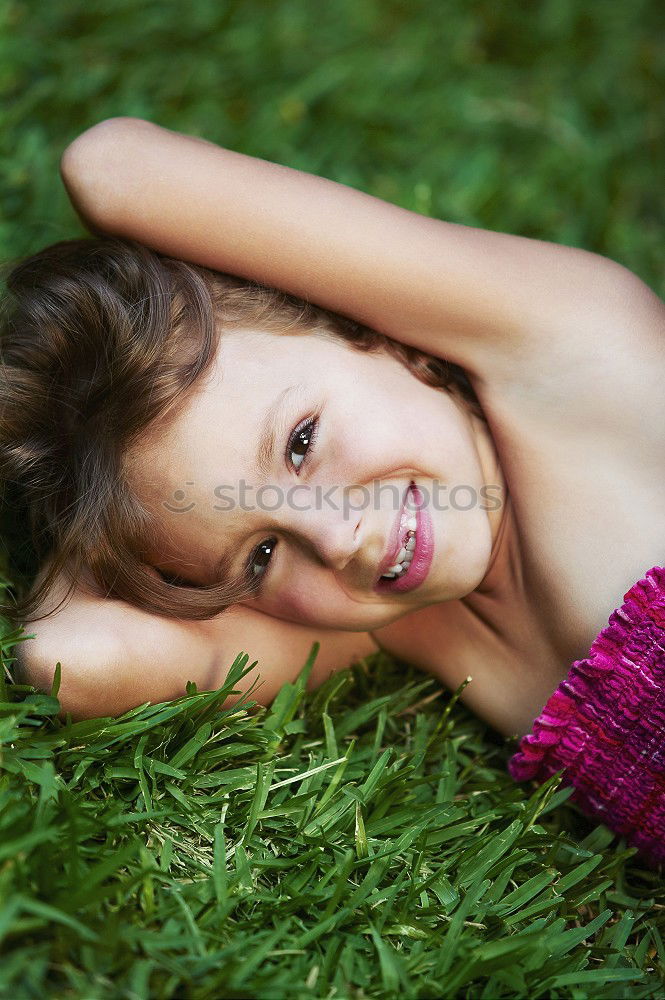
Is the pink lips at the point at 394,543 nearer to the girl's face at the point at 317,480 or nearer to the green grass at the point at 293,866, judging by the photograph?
the girl's face at the point at 317,480

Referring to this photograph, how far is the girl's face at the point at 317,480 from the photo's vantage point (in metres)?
1.30

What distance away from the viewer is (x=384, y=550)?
52.6 inches

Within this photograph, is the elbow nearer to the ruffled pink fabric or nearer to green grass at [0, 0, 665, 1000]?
green grass at [0, 0, 665, 1000]

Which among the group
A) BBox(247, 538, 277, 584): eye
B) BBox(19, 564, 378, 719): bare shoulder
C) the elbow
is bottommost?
BBox(19, 564, 378, 719): bare shoulder

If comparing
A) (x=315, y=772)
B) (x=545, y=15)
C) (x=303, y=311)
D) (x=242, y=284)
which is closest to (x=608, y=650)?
(x=315, y=772)

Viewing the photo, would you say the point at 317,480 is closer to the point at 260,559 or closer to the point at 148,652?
the point at 260,559

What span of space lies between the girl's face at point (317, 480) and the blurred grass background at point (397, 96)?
0.87 m

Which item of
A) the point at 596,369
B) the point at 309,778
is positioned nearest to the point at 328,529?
the point at 309,778

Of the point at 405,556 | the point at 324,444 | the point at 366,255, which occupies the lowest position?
the point at 405,556

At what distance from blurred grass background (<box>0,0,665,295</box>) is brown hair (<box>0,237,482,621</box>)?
2.09 feet

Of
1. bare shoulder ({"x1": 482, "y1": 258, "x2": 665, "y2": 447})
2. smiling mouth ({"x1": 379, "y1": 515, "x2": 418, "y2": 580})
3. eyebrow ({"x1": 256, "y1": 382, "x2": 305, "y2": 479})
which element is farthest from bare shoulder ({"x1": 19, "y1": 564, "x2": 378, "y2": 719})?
bare shoulder ({"x1": 482, "y1": 258, "x2": 665, "y2": 447})

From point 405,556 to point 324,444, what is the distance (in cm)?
21

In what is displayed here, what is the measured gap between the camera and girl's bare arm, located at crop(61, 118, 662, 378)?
141 cm

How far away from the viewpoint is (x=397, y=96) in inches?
92.0
